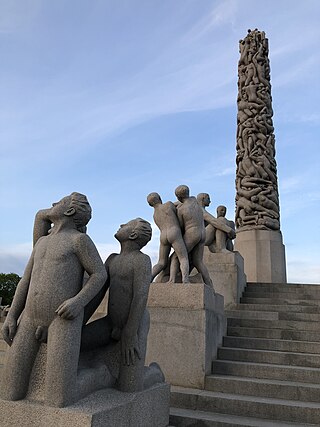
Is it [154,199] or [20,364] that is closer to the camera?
[20,364]

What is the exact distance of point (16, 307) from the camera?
3861 millimetres

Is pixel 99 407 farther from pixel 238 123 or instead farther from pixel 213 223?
pixel 238 123

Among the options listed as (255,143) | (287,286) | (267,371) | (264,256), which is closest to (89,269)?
(267,371)

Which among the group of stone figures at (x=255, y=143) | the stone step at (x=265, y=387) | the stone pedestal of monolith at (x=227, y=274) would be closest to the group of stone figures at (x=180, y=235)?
the stone step at (x=265, y=387)

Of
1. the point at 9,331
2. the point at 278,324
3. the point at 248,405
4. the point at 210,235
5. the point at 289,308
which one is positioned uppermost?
the point at 210,235

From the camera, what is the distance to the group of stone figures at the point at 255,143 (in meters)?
16.8

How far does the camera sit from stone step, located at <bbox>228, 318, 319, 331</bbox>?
7.89 meters

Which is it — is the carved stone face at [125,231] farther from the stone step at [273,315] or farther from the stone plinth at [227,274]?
the stone plinth at [227,274]

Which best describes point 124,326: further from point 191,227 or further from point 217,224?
point 217,224

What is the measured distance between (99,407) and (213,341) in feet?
12.2

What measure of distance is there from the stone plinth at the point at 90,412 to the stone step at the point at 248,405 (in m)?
1.71

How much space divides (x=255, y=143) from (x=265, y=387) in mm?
13248

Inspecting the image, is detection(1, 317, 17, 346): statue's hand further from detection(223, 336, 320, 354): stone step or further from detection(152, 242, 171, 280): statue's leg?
detection(223, 336, 320, 354): stone step

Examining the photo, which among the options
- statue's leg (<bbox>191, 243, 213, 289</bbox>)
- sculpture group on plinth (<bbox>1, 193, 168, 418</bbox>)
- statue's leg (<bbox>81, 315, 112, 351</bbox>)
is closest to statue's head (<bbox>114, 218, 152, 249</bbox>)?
sculpture group on plinth (<bbox>1, 193, 168, 418</bbox>)
